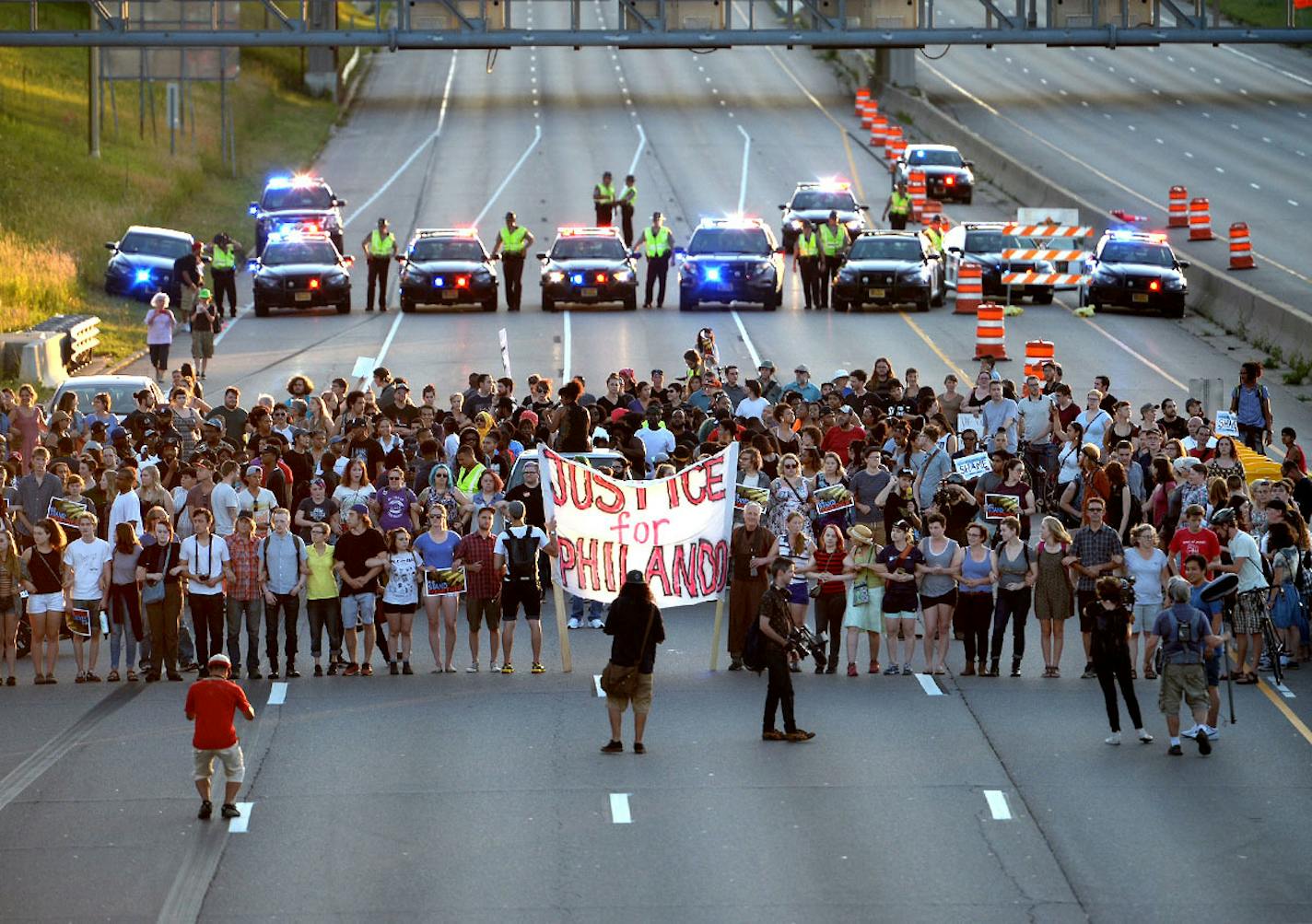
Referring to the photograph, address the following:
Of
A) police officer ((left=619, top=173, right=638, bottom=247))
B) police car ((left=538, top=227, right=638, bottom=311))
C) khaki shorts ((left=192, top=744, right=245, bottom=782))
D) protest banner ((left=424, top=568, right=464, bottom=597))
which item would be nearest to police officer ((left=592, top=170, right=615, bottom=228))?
police officer ((left=619, top=173, right=638, bottom=247))

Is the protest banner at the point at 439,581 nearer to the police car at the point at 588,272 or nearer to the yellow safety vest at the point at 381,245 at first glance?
the police car at the point at 588,272

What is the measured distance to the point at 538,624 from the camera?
72.5 ft

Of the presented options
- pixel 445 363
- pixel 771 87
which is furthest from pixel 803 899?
pixel 771 87

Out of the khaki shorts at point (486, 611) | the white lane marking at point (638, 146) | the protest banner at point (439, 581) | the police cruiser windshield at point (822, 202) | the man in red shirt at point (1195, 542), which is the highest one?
the white lane marking at point (638, 146)

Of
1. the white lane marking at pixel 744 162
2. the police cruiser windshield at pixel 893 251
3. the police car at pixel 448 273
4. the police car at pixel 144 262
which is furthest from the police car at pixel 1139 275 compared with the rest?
the police car at pixel 144 262

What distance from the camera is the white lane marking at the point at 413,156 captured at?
59.4m

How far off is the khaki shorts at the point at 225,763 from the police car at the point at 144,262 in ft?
101

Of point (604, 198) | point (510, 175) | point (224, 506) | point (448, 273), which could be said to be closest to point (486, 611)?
point (224, 506)

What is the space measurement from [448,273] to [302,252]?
2794 millimetres

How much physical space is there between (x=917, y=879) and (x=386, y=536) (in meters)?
8.25

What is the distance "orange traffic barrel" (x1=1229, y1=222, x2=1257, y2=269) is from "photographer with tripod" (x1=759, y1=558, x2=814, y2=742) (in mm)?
29908

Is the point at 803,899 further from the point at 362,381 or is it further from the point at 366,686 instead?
the point at 362,381

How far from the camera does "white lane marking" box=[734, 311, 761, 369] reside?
38838 millimetres

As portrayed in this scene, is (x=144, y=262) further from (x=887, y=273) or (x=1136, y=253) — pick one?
(x=1136, y=253)
